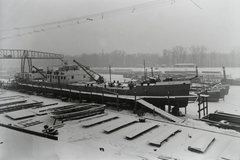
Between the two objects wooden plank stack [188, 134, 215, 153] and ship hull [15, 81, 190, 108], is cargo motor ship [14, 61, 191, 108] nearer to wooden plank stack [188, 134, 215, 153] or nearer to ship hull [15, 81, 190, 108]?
ship hull [15, 81, 190, 108]

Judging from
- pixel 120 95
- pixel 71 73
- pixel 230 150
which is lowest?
pixel 230 150

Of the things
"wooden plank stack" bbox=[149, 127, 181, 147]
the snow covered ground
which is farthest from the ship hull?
"wooden plank stack" bbox=[149, 127, 181, 147]

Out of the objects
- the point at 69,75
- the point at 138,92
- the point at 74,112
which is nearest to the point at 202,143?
the point at 74,112

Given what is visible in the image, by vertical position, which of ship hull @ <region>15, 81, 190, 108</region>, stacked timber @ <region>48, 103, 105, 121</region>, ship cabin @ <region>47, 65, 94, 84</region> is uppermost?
ship cabin @ <region>47, 65, 94, 84</region>

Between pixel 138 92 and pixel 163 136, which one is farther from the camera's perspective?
pixel 138 92

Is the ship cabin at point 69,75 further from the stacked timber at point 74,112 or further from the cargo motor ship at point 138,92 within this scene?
the stacked timber at point 74,112

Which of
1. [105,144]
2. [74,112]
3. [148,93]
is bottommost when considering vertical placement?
[105,144]

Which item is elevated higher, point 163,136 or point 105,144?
point 163,136

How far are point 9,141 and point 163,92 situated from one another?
13.3m

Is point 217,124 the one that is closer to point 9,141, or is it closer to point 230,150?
point 230,150

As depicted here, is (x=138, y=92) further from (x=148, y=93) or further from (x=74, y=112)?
(x=74, y=112)

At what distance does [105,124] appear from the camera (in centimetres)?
1350

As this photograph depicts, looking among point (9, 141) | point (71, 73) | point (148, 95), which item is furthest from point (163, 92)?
point (71, 73)

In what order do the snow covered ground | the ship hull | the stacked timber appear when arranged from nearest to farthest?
the snow covered ground, the stacked timber, the ship hull
